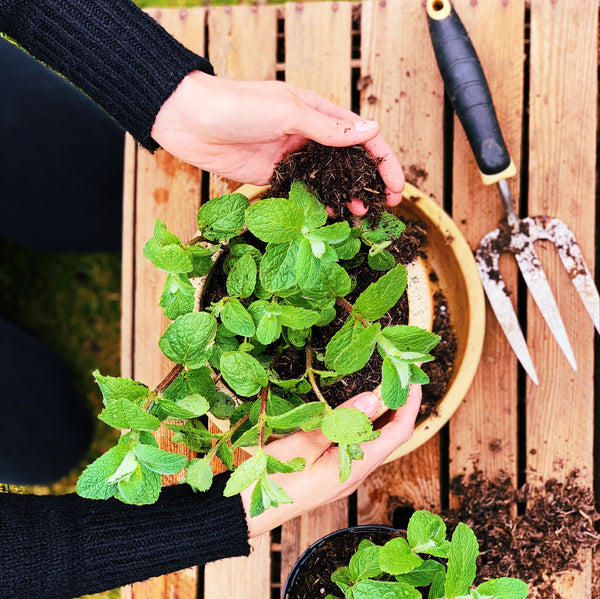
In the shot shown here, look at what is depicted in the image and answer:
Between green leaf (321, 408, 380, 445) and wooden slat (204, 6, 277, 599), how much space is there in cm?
51

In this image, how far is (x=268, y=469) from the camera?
60cm

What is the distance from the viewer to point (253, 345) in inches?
26.5

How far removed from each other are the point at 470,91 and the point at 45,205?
0.81 meters

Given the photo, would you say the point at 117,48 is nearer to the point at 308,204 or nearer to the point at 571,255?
the point at 308,204

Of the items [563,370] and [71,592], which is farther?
[563,370]

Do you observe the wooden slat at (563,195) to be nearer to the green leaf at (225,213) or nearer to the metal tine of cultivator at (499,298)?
the metal tine of cultivator at (499,298)

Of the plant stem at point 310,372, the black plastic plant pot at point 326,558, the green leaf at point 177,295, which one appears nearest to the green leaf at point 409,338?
the plant stem at point 310,372

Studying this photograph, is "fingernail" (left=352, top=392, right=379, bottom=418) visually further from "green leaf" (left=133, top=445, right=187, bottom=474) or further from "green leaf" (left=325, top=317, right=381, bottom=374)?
"green leaf" (left=133, top=445, right=187, bottom=474)

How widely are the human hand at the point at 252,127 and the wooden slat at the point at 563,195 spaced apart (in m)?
0.38

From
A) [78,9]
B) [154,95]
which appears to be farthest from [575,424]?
[78,9]

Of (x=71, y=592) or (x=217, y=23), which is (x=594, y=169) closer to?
(x=217, y=23)

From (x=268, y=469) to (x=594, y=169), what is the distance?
0.79 meters

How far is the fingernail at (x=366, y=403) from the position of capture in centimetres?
69

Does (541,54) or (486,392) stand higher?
(541,54)
